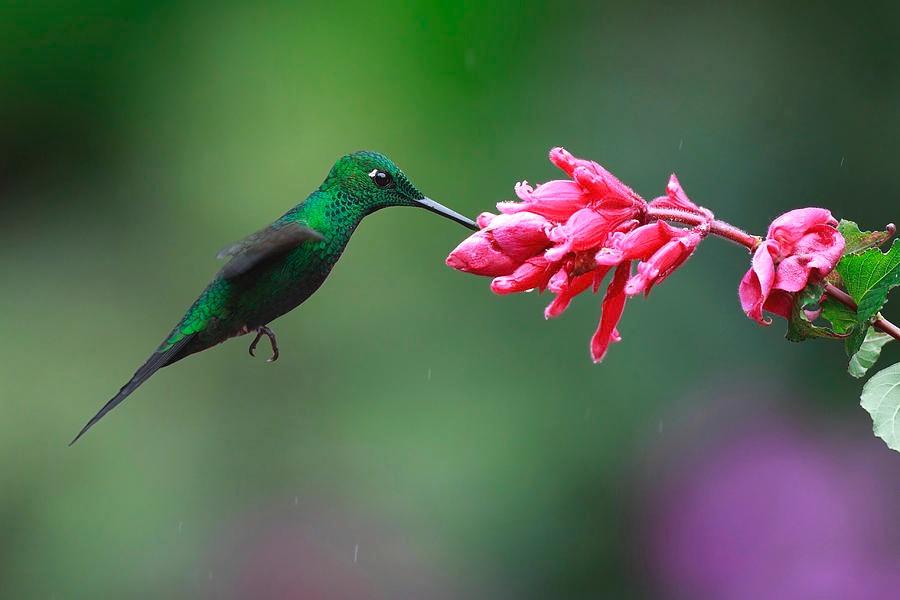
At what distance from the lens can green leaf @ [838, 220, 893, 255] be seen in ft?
3.90

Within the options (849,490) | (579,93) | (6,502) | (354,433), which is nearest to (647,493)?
(849,490)

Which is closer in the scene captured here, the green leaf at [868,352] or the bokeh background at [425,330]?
the green leaf at [868,352]

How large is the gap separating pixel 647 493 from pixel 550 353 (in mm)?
755

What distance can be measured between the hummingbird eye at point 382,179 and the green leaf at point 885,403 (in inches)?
29.3

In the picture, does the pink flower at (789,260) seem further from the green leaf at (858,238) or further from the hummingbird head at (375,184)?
the hummingbird head at (375,184)

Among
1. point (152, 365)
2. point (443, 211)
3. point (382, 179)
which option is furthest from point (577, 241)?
point (152, 365)

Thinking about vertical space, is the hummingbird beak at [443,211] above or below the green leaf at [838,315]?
below

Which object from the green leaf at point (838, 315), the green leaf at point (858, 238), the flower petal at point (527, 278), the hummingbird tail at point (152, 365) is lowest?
the hummingbird tail at point (152, 365)

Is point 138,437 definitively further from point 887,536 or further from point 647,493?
point 887,536

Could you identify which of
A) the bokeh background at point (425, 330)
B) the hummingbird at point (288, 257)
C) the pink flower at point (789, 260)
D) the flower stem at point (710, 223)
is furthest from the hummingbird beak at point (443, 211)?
the bokeh background at point (425, 330)

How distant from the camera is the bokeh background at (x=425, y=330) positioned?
356 cm

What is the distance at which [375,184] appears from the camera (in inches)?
64.3

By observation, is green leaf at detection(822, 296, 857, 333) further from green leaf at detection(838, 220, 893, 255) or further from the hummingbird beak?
the hummingbird beak

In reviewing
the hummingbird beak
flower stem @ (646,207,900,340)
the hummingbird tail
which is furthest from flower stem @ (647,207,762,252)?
the hummingbird tail
